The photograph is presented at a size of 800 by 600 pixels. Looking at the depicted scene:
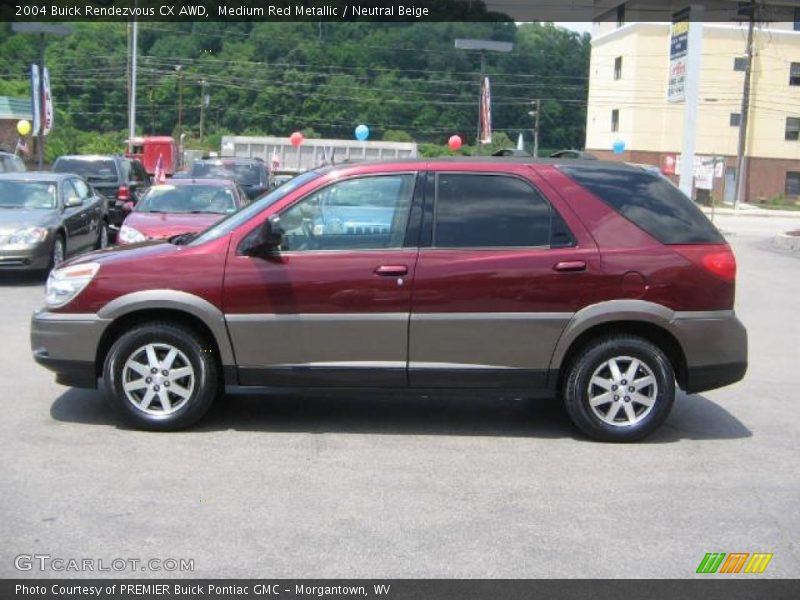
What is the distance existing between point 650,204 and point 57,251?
939cm

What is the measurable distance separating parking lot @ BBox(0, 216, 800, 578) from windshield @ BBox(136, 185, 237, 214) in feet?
19.9

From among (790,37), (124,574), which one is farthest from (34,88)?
(790,37)

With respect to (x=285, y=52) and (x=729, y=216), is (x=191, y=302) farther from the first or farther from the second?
(x=285, y=52)

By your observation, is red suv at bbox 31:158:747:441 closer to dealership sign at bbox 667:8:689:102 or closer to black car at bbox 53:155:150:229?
black car at bbox 53:155:150:229

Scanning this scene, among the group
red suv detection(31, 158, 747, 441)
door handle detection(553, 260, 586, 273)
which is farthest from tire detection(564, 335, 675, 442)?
door handle detection(553, 260, 586, 273)

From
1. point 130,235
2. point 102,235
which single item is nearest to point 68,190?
point 102,235

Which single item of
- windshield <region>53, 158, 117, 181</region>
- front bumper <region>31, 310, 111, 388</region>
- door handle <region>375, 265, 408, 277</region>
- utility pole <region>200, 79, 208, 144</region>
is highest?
utility pole <region>200, 79, 208, 144</region>

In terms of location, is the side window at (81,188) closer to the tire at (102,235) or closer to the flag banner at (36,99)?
the tire at (102,235)

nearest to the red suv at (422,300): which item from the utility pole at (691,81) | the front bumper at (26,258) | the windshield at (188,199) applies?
the front bumper at (26,258)

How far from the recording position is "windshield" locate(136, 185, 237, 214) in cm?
1341

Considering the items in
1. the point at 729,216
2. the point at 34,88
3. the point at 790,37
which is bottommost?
the point at 729,216

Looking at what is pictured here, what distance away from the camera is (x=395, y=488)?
5.24m

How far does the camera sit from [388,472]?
5.52 meters

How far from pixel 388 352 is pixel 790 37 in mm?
60885
